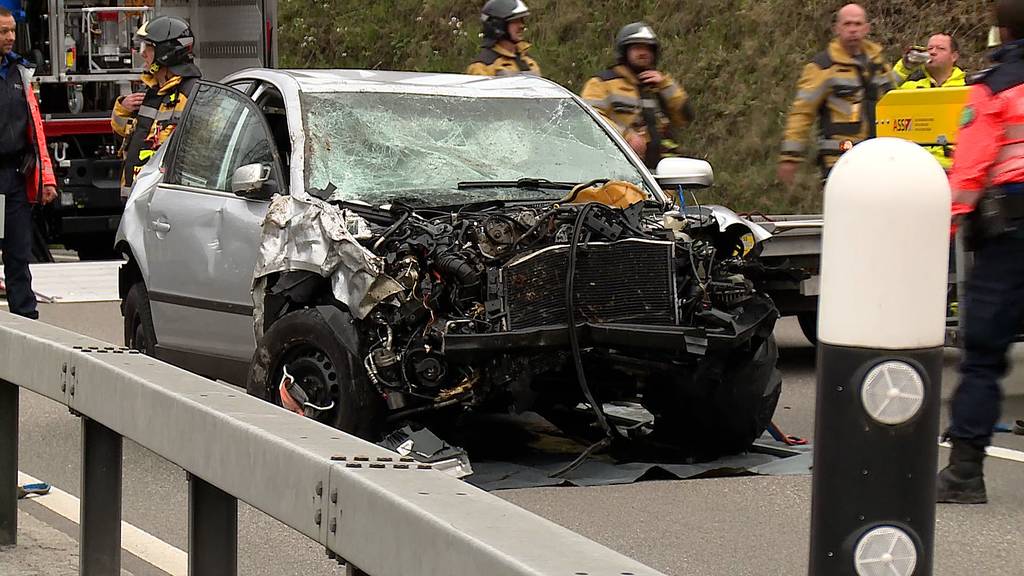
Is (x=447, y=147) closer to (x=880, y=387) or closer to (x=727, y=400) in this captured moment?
(x=727, y=400)

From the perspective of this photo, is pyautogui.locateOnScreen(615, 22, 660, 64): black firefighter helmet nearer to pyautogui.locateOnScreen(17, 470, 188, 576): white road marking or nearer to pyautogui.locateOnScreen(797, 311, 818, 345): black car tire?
pyautogui.locateOnScreen(797, 311, 818, 345): black car tire

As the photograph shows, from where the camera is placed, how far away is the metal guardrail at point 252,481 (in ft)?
9.63

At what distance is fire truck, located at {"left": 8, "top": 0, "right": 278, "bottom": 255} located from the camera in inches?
739

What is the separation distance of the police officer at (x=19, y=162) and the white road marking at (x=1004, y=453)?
5081mm

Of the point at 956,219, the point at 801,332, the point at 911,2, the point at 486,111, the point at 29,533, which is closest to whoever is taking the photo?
the point at 29,533

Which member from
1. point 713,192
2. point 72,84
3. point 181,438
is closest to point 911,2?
point 713,192

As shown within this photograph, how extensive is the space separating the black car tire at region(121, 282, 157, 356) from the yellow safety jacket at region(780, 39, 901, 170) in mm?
3914

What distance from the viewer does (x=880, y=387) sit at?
2900 millimetres

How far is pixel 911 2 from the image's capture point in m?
20.5

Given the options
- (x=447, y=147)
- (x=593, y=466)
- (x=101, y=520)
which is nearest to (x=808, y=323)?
(x=447, y=147)

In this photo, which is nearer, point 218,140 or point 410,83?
point 410,83

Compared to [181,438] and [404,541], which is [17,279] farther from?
[404,541]

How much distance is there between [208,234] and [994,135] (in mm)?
3599

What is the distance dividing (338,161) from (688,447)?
199 cm
